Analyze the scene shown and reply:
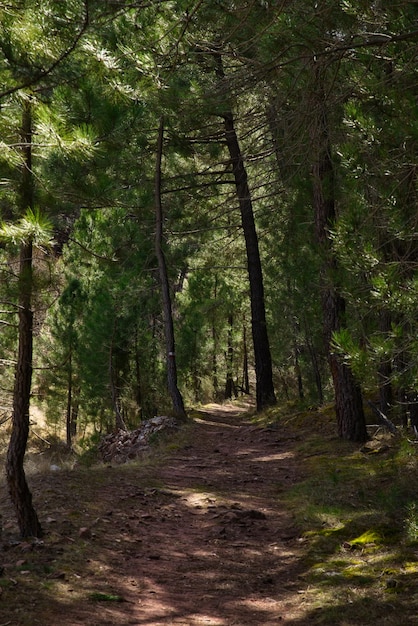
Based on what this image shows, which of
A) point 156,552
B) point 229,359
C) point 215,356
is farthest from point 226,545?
point 229,359

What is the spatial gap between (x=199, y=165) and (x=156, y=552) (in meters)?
13.2

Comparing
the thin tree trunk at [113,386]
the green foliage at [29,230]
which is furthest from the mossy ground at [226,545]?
the thin tree trunk at [113,386]

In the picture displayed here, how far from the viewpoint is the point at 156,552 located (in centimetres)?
621

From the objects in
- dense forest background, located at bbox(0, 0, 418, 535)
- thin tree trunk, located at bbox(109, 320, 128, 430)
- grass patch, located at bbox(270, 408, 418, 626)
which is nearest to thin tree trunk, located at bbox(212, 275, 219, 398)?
dense forest background, located at bbox(0, 0, 418, 535)

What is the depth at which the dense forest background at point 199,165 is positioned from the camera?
4.82 meters

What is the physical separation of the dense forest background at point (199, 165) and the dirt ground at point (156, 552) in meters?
1.03

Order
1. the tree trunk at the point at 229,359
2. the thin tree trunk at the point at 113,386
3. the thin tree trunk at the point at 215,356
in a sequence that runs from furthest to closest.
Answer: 1. the tree trunk at the point at 229,359
2. the thin tree trunk at the point at 215,356
3. the thin tree trunk at the point at 113,386

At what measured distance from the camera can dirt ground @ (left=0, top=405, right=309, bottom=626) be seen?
4.70 meters

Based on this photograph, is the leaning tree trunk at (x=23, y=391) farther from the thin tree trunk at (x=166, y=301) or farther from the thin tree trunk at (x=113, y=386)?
the thin tree trunk at (x=113, y=386)

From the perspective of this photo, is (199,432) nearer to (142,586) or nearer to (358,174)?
(142,586)

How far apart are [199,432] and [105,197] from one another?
8.68 meters

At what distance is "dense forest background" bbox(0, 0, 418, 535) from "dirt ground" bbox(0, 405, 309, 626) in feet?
3.37

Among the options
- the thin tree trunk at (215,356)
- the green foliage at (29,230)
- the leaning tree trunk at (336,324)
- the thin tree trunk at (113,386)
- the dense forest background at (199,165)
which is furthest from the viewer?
the thin tree trunk at (215,356)

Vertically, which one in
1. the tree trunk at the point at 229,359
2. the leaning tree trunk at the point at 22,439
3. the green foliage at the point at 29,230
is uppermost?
the tree trunk at the point at 229,359
